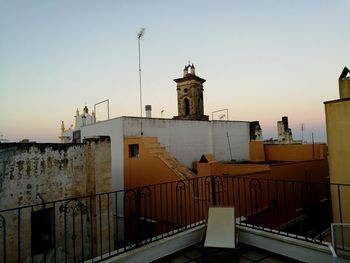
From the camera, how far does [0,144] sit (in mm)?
7441

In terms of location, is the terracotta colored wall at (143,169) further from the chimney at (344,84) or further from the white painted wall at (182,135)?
the chimney at (344,84)

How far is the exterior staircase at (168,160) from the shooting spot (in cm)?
1118

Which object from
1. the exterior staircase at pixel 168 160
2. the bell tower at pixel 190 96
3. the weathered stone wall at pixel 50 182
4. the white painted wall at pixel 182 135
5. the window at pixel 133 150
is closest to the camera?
the weathered stone wall at pixel 50 182

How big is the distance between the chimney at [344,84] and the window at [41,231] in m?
9.85

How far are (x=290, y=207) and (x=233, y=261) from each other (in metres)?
10.1

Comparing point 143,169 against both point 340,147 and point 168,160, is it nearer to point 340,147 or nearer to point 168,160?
point 168,160

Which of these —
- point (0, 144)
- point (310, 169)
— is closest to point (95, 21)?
point (0, 144)

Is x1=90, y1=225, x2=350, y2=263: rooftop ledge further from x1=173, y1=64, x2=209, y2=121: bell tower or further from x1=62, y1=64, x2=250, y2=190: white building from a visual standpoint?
x1=173, y1=64, x2=209, y2=121: bell tower

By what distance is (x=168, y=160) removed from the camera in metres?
12.0

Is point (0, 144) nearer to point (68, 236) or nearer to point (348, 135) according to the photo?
point (68, 236)

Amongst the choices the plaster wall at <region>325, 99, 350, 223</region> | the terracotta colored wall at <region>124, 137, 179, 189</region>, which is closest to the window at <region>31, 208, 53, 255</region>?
the terracotta colored wall at <region>124, 137, 179, 189</region>

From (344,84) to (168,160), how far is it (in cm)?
732

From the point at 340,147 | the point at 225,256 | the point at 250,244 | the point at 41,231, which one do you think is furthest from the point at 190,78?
the point at 225,256

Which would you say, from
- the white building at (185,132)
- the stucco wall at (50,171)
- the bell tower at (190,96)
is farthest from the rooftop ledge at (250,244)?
the bell tower at (190,96)
